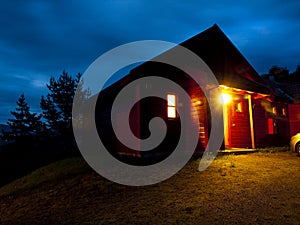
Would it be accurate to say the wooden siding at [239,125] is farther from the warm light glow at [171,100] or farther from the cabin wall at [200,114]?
the warm light glow at [171,100]

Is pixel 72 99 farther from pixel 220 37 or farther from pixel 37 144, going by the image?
pixel 220 37

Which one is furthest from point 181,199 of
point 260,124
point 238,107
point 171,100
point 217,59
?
point 260,124

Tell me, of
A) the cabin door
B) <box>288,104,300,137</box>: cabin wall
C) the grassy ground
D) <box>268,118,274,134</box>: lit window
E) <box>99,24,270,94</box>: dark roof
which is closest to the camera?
the grassy ground

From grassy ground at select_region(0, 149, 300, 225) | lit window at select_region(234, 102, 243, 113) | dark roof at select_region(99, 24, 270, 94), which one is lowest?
grassy ground at select_region(0, 149, 300, 225)

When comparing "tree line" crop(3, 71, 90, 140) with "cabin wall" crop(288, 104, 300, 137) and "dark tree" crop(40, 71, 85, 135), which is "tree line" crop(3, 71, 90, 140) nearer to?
"dark tree" crop(40, 71, 85, 135)

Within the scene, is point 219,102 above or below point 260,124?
above

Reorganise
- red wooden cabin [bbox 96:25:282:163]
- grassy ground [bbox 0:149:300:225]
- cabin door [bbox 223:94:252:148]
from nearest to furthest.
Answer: grassy ground [bbox 0:149:300:225] < red wooden cabin [bbox 96:25:282:163] < cabin door [bbox 223:94:252:148]

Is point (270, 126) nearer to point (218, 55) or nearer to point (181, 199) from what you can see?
point (218, 55)

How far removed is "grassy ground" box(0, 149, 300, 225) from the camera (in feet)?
13.5

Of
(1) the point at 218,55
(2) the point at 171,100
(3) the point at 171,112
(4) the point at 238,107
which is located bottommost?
(3) the point at 171,112

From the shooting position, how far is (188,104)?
11.5 m

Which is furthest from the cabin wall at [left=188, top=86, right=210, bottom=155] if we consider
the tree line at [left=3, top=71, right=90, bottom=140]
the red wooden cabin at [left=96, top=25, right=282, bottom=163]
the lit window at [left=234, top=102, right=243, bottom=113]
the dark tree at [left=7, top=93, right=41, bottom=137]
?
the dark tree at [left=7, top=93, right=41, bottom=137]

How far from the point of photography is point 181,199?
5.02 m

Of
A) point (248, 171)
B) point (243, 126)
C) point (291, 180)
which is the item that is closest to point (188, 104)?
point (243, 126)
